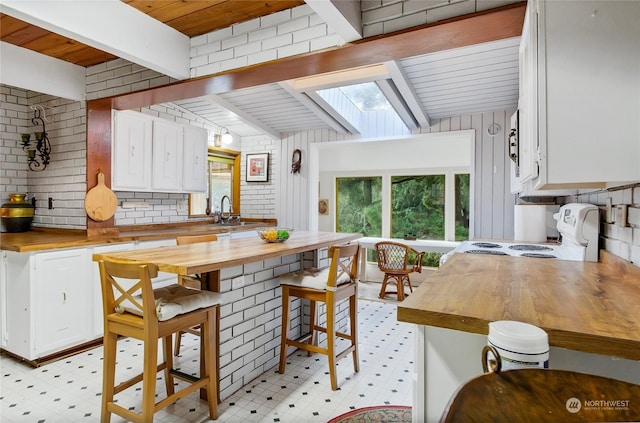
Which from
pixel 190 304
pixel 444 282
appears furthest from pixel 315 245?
pixel 444 282

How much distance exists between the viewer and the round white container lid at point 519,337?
2.69 ft

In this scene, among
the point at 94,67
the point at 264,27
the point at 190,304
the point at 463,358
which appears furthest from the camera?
the point at 94,67

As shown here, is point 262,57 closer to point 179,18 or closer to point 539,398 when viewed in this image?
point 179,18

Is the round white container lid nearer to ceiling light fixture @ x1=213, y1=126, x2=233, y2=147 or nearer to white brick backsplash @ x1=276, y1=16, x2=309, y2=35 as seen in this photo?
white brick backsplash @ x1=276, y1=16, x2=309, y2=35

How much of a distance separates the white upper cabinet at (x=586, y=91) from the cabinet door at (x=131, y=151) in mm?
3638

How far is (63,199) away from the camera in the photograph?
3525mm

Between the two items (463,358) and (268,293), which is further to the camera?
(268,293)

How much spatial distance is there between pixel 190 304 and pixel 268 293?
88 cm

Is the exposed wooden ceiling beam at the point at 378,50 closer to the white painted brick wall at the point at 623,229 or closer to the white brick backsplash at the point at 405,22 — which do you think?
the white brick backsplash at the point at 405,22

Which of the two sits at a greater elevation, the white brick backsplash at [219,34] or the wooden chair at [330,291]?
the white brick backsplash at [219,34]

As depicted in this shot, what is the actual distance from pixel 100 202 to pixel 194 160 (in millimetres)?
1381

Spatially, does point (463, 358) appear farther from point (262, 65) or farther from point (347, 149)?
point (347, 149)

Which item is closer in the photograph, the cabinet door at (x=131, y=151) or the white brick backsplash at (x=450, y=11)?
the white brick backsplash at (x=450, y=11)

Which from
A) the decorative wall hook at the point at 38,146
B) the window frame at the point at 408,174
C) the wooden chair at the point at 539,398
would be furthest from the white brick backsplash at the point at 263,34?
the window frame at the point at 408,174
